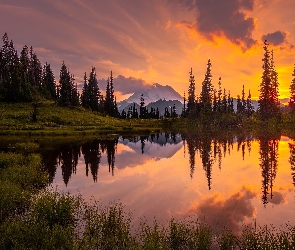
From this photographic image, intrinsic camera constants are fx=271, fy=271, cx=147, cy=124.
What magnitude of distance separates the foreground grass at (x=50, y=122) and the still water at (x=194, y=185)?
32736 mm

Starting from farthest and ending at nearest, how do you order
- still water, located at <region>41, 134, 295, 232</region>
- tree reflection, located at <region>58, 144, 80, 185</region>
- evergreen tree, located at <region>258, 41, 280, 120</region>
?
1. evergreen tree, located at <region>258, 41, 280, 120</region>
2. tree reflection, located at <region>58, 144, 80, 185</region>
3. still water, located at <region>41, 134, 295, 232</region>

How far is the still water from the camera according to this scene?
13.9 m

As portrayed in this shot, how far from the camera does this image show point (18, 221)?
34.6 ft

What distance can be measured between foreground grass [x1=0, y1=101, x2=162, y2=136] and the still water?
1289 inches

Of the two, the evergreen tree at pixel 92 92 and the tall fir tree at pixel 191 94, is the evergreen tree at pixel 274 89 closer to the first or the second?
the tall fir tree at pixel 191 94

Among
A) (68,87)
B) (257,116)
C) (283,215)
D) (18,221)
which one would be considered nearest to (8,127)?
(68,87)

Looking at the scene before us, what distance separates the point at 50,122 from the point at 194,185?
61547mm

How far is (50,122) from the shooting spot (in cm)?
7369

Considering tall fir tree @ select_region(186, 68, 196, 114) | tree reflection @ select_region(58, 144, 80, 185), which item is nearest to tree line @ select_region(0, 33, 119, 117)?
tall fir tree @ select_region(186, 68, 196, 114)

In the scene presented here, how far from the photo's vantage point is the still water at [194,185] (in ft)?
45.8

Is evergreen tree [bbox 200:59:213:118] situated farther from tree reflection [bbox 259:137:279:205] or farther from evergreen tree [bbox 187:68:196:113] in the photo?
tree reflection [bbox 259:137:279:205]

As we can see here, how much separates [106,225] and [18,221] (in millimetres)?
3404

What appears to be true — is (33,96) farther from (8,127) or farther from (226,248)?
(226,248)

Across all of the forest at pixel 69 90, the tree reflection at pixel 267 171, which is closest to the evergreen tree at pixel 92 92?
the forest at pixel 69 90
